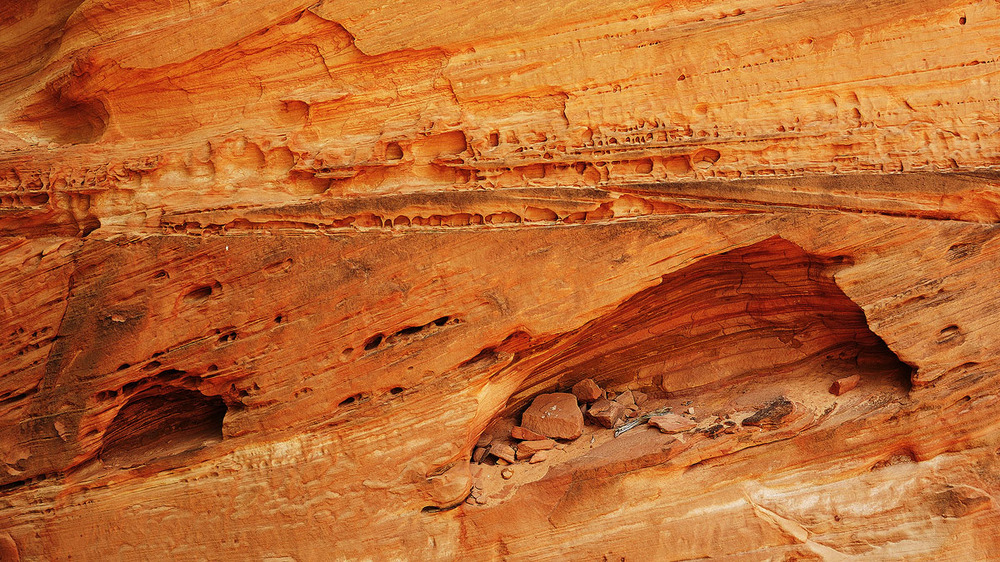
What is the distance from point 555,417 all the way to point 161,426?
3365 mm

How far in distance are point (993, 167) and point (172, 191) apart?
6.05 m

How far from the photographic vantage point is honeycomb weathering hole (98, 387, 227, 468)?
6266 millimetres

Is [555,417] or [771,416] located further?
[555,417]

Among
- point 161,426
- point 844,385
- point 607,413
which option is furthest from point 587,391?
point 161,426

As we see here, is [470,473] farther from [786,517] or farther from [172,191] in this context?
[172,191]

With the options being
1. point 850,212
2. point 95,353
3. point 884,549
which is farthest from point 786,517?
point 95,353

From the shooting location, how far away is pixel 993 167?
5.38 m

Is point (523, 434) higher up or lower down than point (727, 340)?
lower down

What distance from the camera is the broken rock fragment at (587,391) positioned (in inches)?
260

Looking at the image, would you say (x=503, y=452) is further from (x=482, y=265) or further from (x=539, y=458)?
(x=482, y=265)

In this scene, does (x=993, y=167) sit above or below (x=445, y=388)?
above

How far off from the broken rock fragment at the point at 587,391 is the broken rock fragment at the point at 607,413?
0.09 meters

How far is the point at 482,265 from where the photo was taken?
5.67m

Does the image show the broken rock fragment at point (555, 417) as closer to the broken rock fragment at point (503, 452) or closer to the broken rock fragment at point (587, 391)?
the broken rock fragment at point (587, 391)
